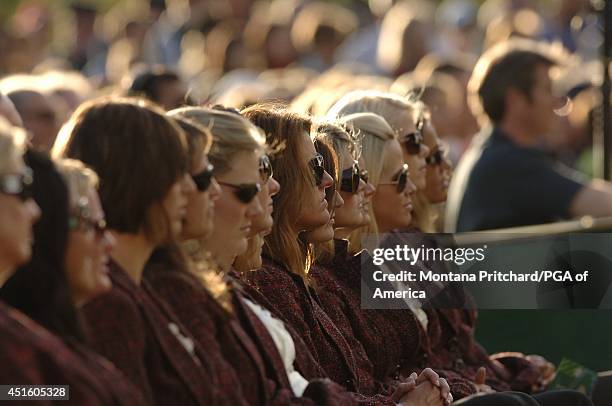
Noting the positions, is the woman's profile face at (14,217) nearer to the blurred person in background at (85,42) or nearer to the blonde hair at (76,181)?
the blonde hair at (76,181)

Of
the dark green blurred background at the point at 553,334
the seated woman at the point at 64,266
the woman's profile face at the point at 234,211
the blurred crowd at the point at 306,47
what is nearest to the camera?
the seated woman at the point at 64,266

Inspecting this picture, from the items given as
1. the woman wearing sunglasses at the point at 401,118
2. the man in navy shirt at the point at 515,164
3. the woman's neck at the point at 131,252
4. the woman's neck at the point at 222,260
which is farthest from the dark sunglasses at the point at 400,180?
the woman's neck at the point at 131,252

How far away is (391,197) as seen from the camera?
638 cm

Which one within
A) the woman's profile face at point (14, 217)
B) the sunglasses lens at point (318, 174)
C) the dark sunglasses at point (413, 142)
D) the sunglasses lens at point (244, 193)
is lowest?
the dark sunglasses at point (413, 142)

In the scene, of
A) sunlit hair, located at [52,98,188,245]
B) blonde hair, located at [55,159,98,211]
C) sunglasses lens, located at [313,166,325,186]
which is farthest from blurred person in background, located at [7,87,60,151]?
blonde hair, located at [55,159,98,211]

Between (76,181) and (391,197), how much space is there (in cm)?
266

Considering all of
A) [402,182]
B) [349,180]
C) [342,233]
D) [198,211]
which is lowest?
[342,233]

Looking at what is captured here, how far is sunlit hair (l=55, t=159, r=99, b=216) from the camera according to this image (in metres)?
3.84

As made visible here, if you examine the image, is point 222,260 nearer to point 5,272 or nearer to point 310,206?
point 310,206

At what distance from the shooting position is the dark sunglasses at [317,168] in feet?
18.1

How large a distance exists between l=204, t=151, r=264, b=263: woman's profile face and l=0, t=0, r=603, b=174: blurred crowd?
14.6ft

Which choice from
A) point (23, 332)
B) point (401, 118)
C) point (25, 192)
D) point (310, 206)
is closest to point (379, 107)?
point (401, 118)

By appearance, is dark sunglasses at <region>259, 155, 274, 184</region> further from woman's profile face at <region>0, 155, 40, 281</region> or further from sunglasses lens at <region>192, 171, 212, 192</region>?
woman's profile face at <region>0, 155, 40, 281</region>

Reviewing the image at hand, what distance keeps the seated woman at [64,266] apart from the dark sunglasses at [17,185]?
121 mm
